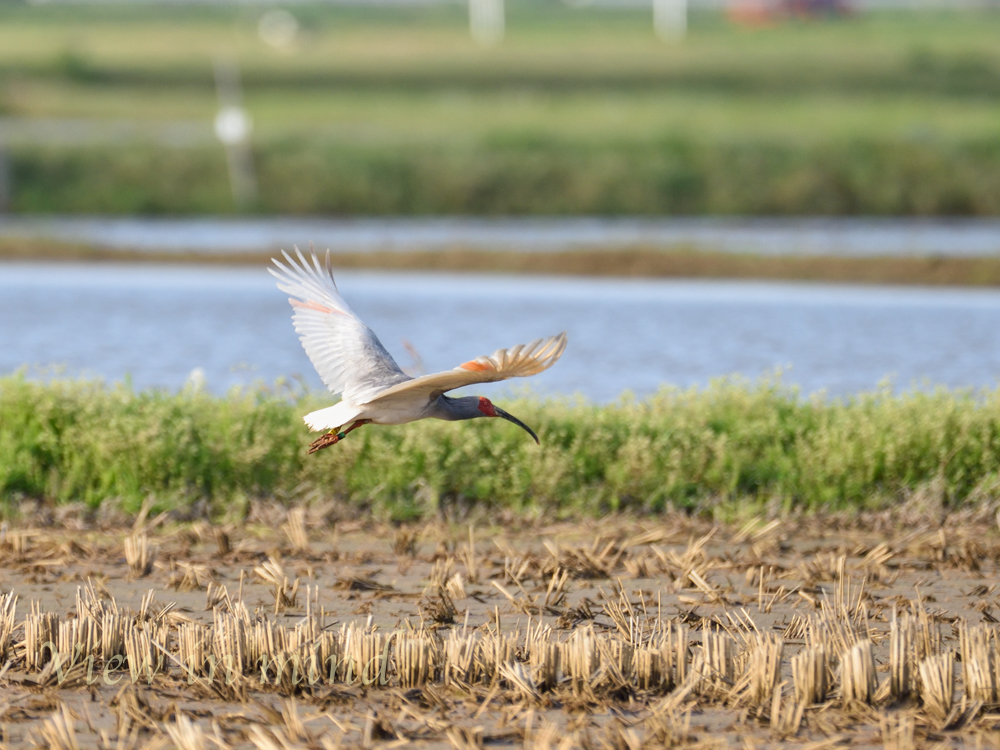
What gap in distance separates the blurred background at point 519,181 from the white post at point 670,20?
0.41 meters

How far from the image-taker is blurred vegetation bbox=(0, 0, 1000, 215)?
40.1 m

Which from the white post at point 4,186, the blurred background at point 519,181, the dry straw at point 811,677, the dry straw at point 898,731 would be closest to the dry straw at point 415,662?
the dry straw at point 811,677

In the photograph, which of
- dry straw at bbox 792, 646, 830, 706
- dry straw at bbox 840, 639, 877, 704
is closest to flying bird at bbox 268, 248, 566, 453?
dry straw at bbox 792, 646, 830, 706

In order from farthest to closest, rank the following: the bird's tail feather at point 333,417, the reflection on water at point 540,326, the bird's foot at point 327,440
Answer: the reflection on water at point 540,326 → the bird's foot at point 327,440 → the bird's tail feather at point 333,417

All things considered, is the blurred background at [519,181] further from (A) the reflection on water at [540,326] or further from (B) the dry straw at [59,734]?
(B) the dry straw at [59,734]

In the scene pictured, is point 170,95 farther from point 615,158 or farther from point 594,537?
point 594,537

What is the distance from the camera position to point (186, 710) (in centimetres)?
645

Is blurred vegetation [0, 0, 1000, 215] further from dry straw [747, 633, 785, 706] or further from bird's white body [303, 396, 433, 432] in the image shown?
dry straw [747, 633, 785, 706]

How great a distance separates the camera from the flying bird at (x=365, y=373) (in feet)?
21.5

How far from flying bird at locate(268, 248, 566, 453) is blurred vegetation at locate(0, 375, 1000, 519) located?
2430 millimetres

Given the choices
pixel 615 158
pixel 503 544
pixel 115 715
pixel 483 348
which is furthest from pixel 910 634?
pixel 615 158

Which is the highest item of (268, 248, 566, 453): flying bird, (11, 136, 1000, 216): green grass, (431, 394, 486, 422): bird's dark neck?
(11, 136, 1000, 216): green grass

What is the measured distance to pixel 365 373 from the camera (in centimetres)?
772

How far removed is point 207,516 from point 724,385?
4289mm
